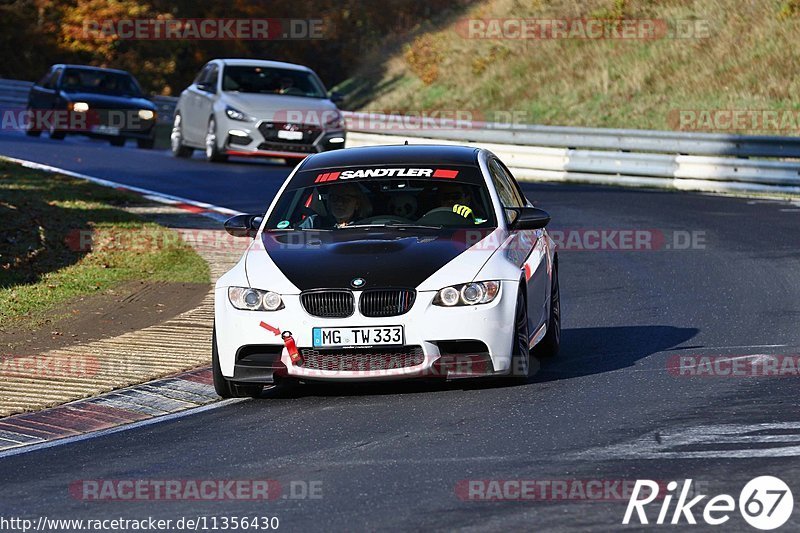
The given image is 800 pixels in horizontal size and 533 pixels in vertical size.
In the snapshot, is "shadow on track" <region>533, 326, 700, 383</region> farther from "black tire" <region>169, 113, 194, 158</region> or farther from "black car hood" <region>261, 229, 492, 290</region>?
"black tire" <region>169, 113, 194, 158</region>

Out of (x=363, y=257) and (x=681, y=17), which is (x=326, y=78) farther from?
(x=363, y=257)

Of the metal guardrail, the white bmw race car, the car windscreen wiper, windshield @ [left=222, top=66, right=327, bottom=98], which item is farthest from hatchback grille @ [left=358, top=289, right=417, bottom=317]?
windshield @ [left=222, top=66, right=327, bottom=98]

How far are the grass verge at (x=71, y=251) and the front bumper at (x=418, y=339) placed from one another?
396cm

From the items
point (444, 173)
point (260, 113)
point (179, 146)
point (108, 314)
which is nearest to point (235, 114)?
point (260, 113)

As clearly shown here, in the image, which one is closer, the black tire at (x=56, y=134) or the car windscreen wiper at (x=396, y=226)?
the car windscreen wiper at (x=396, y=226)

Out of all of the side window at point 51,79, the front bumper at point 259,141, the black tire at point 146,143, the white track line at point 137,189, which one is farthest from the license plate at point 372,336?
the side window at point 51,79

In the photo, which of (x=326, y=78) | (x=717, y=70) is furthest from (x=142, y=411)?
(x=326, y=78)

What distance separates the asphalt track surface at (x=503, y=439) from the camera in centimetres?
664

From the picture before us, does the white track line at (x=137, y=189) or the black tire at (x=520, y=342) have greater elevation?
the black tire at (x=520, y=342)

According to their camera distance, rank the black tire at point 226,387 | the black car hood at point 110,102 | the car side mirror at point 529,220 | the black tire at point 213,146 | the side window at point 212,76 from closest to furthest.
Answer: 1. the black tire at point 226,387
2. the car side mirror at point 529,220
3. the black tire at point 213,146
4. the side window at point 212,76
5. the black car hood at point 110,102

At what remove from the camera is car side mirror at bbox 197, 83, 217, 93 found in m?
27.8

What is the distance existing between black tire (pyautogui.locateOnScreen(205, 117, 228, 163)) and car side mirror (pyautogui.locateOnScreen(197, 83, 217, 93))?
593 mm

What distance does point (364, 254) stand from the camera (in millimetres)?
9680

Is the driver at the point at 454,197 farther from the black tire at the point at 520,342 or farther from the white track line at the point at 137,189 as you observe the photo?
the white track line at the point at 137,189
